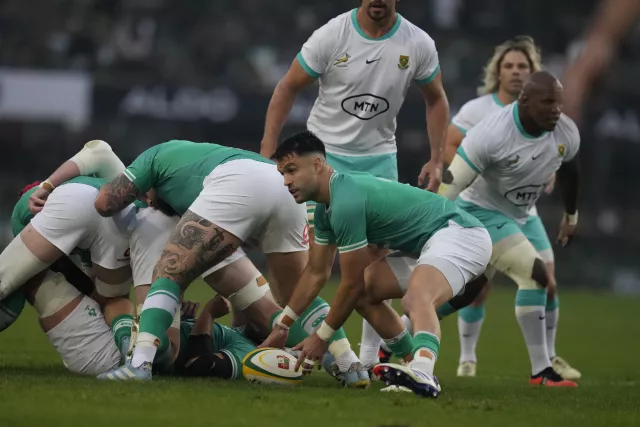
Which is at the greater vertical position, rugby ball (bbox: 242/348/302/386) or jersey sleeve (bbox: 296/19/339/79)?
jersey sleeve (bbox: 296/19/339/79)

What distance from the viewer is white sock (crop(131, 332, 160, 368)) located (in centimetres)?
566

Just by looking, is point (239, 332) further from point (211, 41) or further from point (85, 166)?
point (211, 41)

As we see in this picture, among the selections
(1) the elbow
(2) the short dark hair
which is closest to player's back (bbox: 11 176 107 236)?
(1) the elbow

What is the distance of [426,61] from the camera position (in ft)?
24.7

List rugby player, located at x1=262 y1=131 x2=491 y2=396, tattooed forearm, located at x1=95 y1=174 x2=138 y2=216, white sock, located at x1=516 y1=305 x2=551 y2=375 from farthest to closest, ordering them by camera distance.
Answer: white sock, located at x1=516 y1=305 x2=551 y2=375
tattooed forearm, located at x1=95 y1=174 x2=138 y2=216
rugby player, located at x1=262 y1=131 x2=491 y2=396

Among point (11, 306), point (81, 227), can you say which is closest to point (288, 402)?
point (81, 227)

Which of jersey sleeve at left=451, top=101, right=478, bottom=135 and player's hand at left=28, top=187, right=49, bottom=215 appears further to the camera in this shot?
jersey sleeve at left=451, top=101, right=478, bottom=135

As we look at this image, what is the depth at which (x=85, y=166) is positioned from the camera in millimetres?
6656

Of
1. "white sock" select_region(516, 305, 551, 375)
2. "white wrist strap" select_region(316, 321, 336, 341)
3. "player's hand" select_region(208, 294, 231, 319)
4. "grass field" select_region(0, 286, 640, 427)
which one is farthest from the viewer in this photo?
"white sock" select_region(516, 305, 551, 375)

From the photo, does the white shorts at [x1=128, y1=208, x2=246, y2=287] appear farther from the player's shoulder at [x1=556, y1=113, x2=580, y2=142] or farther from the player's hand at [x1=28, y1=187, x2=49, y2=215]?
the player's shoulder at [x1=556, y1=113, x2=580, y2=142]

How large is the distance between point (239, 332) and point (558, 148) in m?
2.72

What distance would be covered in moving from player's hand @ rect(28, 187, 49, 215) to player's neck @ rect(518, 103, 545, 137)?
335 centimetres

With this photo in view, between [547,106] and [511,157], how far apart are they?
464mm

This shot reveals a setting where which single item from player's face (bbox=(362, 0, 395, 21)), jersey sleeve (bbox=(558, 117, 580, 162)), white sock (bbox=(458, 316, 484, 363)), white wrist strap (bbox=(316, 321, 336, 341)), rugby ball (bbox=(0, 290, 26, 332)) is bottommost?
white sock (bbox=(458, 316, 484, 363))
